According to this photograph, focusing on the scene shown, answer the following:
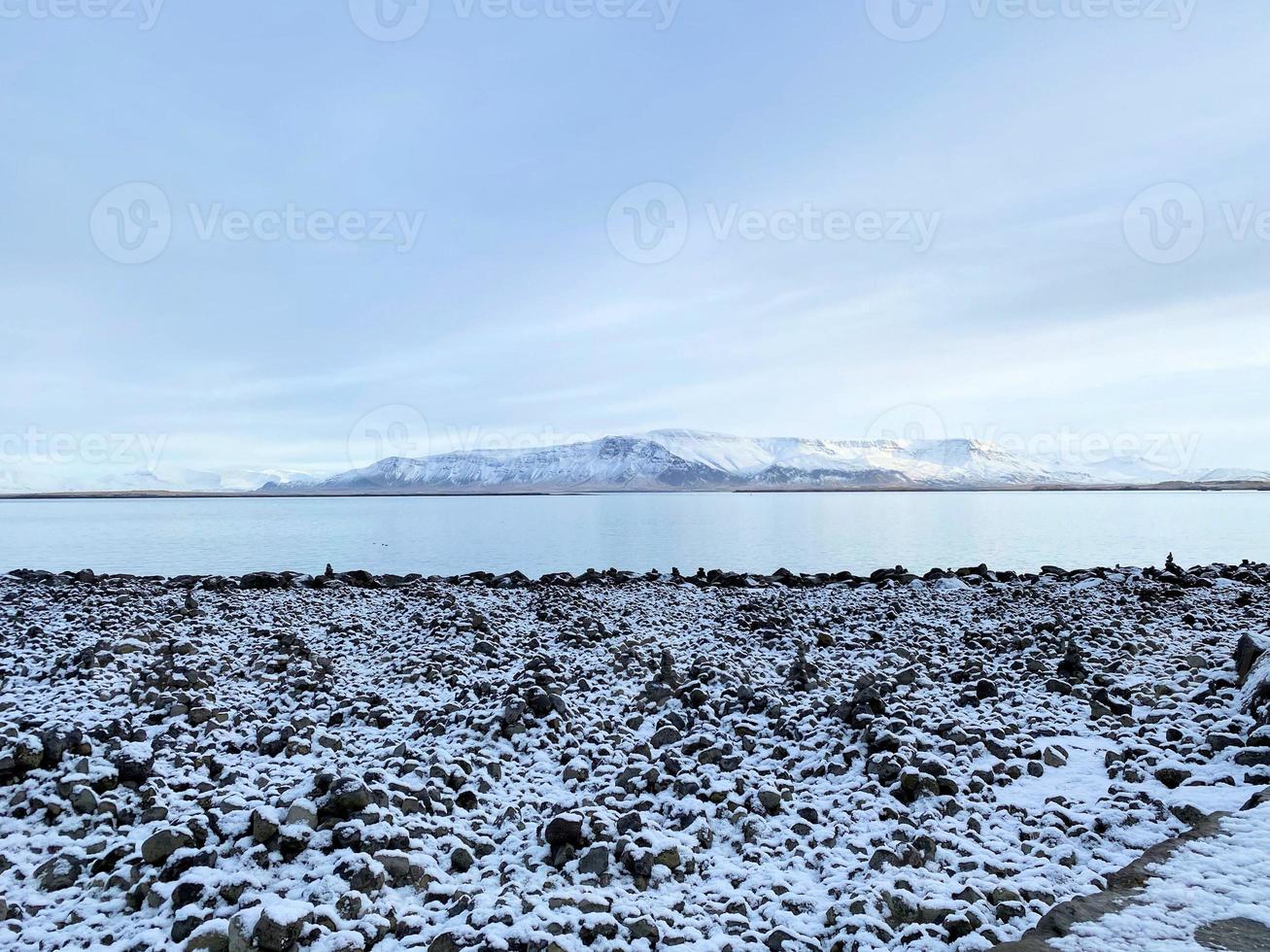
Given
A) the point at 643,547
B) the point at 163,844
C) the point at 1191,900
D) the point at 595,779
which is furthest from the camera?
the point at 643,547

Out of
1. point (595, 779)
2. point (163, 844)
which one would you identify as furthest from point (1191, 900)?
point (163, 844)

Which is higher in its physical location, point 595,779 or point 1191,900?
point 1191,900

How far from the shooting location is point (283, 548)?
161 ft

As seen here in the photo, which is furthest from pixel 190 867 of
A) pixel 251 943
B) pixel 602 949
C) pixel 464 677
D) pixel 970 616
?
pixel 970 616

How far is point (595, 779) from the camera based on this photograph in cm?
806

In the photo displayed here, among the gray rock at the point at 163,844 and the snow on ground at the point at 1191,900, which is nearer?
the snow on ground at the point at 1191,900

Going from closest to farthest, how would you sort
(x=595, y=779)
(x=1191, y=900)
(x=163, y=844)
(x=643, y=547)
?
1. (x=1191, y=900)
2. (x=163, y=844)
3. (x=595, y=779)
4. (x=643, y=547)

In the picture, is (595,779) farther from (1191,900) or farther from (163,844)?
(1191,900)

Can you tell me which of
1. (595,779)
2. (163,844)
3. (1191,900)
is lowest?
(595,779)

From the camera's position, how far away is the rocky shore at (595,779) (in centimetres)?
521

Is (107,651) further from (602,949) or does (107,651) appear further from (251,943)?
Answer: (602,949)

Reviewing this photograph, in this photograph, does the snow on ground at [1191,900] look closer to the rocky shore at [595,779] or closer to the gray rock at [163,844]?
the rocky shore at [595,779]

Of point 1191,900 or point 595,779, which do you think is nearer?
point 1191,900

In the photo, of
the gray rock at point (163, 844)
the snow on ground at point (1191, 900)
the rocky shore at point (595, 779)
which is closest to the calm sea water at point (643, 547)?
the rocky shore at point (595, 779)
